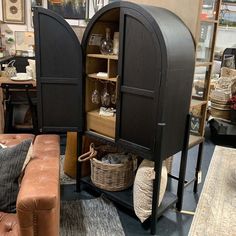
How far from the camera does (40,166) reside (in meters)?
1.69

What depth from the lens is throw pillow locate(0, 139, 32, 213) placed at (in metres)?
1.63

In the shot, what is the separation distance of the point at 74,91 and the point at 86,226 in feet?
3.54

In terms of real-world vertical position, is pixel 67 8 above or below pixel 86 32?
above

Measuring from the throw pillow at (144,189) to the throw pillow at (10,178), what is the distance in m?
0.88

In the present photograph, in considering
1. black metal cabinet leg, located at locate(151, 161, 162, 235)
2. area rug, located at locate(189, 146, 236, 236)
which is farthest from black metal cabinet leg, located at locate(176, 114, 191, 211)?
area rug, located at locate(189, 146, 236, 236)

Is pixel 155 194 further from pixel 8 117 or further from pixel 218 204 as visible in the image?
pixel 8 117

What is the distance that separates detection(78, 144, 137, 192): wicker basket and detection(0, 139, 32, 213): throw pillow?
2.91ft

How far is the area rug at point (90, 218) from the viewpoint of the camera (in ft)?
7.06

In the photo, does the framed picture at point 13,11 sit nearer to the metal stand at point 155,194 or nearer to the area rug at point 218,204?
the metal stand at point 155,194

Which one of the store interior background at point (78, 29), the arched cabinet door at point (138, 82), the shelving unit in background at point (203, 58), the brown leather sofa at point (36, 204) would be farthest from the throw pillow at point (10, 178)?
the shelving unit in background at point (203, 58)

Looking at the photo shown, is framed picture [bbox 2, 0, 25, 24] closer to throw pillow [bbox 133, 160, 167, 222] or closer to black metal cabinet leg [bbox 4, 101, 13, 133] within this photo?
Answer: black metal cabinet leg [bbox 4, 101, 13, 133]

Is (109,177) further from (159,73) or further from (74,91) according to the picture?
(159,73)

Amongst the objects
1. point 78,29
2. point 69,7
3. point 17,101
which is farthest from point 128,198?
point 69,7

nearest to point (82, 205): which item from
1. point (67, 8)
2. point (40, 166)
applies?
point (40, 166)
